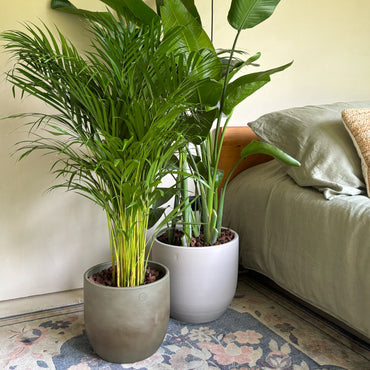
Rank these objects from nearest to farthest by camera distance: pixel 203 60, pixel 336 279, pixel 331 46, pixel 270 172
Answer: pixel 203 60, pixel 336 279, pixel 270 172, pixel 331 46

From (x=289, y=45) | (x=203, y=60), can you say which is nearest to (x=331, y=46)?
(x=289, y=45)

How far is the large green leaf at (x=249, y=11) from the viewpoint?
1.41m

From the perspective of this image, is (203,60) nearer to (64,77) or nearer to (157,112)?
(157,112)

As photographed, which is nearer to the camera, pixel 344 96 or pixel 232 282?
pixel 232 282

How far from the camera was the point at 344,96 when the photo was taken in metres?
2.40

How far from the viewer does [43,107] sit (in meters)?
1.77

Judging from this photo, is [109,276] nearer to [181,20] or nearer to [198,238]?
[198,238]

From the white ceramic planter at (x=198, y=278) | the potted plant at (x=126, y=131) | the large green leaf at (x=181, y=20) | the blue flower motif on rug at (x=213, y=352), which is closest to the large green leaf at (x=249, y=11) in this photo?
the large green leaf at (x=181, y=20)

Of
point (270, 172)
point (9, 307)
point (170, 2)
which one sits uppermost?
point (170, 2)

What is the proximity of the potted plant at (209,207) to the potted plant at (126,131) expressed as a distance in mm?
137

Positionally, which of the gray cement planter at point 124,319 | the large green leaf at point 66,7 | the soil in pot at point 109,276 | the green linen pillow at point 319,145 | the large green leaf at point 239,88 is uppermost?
the large green leaf at point 66,7

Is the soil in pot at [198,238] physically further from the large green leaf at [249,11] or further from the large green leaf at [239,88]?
the large green leaf at [249,11]

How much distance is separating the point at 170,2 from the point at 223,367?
3.75ft

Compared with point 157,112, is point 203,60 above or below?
above
